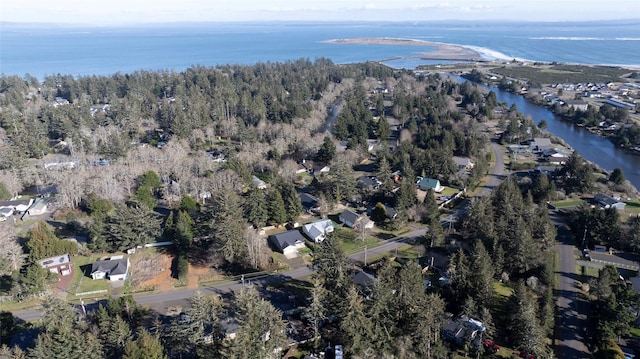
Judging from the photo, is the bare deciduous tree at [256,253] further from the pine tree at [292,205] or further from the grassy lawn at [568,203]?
the grassy lawn at [568,203]

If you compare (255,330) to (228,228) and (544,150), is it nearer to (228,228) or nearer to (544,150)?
(228,228)

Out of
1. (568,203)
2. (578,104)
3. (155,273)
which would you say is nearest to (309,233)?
(155,273)

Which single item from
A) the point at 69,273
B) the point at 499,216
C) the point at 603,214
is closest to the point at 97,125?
the point at 69,273

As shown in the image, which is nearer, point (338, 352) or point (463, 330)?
point (338, 352)

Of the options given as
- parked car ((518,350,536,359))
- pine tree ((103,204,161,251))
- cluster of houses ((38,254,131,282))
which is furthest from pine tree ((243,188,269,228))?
parked car ((518,350,536,359))

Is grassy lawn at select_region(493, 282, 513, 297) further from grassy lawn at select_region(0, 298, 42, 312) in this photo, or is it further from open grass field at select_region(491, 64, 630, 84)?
open grass field at select_region(491, 64, 630, 84)

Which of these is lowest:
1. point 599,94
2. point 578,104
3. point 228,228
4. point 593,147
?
point 593,147
